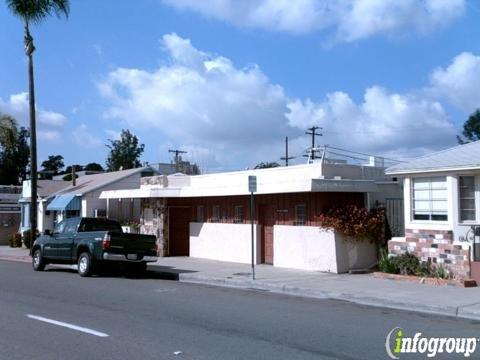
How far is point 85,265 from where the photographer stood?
62.7 ft

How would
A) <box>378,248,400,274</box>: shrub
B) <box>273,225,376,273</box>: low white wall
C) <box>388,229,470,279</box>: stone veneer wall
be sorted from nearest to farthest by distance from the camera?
<box>388,229,470,279</box>: stone veneer wall < <box>378,248,400,274</box>: shrub < <box>273,225,376,273</box>: low white wall

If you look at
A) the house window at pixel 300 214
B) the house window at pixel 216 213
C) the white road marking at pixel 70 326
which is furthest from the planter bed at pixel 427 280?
the white road marking at pixel 70 326

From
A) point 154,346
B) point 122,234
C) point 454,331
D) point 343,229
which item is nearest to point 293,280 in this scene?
point 343,229

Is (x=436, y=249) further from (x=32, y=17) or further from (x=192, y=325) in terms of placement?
(x=32, y=17)

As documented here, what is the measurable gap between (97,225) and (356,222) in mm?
8800

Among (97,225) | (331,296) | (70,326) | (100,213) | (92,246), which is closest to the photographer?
(70,326)

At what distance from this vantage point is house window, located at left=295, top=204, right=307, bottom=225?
19.8 m

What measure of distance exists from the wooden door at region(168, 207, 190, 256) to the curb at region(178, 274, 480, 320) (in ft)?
24.4

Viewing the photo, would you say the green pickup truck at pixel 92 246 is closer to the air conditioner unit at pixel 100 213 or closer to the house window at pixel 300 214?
the house window at pixel 300 214

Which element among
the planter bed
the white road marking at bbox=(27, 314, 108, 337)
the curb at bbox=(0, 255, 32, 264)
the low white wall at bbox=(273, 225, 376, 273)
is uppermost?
the low white wall at bbox=(273, 225, 376, 273)

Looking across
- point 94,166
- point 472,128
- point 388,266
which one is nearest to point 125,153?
point 94,166

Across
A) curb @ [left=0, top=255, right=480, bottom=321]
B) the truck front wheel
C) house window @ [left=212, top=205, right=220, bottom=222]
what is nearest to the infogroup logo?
curb @ [left=0, top=255, right=480, bottom=321]

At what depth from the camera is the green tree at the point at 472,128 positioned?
196 feet

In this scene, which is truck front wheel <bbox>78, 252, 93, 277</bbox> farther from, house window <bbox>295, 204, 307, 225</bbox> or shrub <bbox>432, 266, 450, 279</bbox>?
shrub <bbox>432, 266, 450, 279</bbox>
